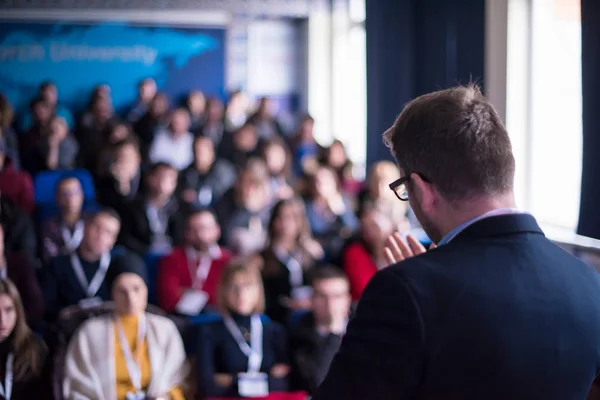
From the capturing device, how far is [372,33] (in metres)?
6.52

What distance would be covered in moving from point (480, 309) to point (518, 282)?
0.08m

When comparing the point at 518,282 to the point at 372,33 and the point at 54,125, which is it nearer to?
the point at 372,33

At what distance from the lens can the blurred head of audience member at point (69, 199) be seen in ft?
17.2

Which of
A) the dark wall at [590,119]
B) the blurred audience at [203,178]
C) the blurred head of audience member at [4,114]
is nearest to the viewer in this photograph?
the dark wall at [590,119]

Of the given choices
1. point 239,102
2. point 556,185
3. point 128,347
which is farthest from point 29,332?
point 239,102

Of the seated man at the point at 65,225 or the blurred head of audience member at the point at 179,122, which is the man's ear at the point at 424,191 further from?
the blurred head of audience member at the point at 179,122

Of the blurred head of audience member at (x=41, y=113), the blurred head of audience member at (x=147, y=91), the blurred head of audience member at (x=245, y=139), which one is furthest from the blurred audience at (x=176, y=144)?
the blurred head of audience member at (x=147, y=91)

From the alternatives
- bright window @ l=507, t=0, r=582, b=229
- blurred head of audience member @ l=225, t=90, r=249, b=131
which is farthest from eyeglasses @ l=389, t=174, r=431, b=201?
blurred head of audience member @ l=225, t=90, r=249, b=131

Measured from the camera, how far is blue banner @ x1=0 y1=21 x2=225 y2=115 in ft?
36.1

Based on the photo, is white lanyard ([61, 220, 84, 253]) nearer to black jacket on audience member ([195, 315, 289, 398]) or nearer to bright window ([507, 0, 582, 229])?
black jacket on audience member ([195, 315, 289, 398])

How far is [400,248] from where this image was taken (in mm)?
1452

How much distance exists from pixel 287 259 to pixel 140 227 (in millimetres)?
1227

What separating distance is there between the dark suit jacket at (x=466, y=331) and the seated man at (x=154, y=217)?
461cm

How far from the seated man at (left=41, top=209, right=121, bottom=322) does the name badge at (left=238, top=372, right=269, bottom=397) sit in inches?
45.7
